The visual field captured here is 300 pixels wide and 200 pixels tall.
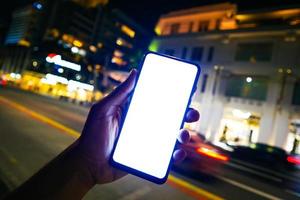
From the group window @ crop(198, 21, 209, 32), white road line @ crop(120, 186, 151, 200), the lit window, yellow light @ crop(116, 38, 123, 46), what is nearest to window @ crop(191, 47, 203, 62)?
window @ crop(198, 21, 209, 32)

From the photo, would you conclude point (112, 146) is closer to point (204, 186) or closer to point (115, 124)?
point (115, 124)

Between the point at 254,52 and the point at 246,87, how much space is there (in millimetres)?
3223

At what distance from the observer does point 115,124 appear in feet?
7.47

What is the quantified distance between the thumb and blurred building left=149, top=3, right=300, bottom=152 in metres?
21.2

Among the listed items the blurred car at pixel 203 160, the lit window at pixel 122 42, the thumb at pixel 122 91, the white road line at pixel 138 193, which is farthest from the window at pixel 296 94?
the lit window at pixel 122 42

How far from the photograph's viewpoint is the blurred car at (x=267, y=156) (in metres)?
16.0

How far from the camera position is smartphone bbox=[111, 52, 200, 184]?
6.96ft

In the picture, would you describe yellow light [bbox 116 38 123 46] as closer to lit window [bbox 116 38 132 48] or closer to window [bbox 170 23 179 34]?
lit window [bbox 116 38 132 48]

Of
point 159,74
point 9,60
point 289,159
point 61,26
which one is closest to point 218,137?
point 289,159

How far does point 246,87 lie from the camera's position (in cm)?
2566

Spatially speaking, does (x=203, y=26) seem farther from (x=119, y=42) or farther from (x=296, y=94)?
(x=119, y=42)

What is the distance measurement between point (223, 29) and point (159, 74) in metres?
28.0

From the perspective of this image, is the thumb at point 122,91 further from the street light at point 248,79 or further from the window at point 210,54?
the window at point 210,54

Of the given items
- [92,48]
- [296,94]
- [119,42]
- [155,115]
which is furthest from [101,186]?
[92,48]
